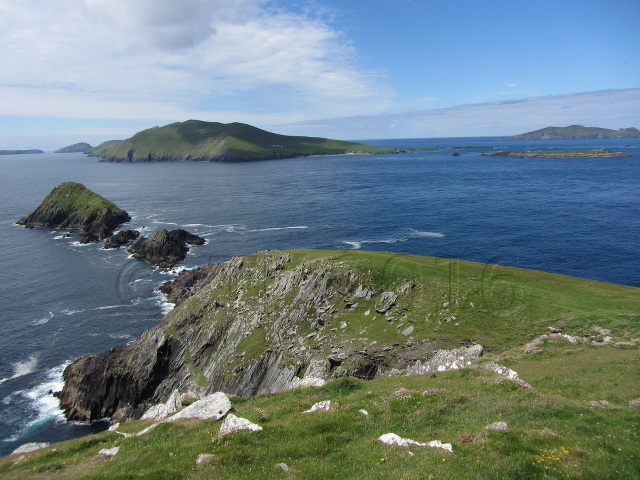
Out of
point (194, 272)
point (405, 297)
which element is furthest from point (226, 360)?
point (194, 272)

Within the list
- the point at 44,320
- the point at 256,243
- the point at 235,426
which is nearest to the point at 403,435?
the point at 235,426

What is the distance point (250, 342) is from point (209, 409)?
1062 inches

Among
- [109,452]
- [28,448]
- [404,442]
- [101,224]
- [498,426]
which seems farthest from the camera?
[101,224]

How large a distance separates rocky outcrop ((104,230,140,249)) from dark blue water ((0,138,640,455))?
16.9 feet

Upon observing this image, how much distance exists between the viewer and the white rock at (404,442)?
16742mm

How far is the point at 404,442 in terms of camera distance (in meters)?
17.6

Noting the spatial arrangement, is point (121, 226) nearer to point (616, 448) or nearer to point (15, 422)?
point (15, 422)

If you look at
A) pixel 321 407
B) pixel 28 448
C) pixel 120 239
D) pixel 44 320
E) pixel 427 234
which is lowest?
pixel 44 320

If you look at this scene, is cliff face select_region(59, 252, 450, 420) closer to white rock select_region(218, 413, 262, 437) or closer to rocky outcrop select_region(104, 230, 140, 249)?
white rock select_region(218, 413, 262, 437)

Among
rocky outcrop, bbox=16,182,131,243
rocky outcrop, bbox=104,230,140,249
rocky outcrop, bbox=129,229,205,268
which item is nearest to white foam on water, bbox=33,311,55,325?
rocky outcrop, bbox=129,229,205,268

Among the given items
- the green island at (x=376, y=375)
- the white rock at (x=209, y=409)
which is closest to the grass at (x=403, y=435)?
the green island at (x=376, y=375)

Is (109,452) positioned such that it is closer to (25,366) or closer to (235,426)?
(235,426)

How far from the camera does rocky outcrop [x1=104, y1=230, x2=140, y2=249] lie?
114m

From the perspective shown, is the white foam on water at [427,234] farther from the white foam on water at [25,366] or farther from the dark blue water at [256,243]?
the white foam on water at [25,366]
